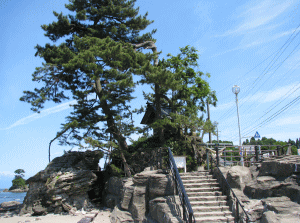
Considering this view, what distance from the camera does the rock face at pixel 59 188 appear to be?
14.4 meters

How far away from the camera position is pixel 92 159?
18078mm

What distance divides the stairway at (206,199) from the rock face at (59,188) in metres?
7.17

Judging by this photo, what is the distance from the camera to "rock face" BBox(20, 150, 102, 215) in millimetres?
14406

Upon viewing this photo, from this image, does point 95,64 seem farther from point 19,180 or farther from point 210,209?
point 19,180

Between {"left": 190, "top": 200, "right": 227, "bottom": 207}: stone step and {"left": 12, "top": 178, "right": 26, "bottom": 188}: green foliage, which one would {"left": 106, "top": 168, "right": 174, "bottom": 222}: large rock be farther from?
{"left": 12, "top": 178, "right": 26, "bottom": 188}: green foliage

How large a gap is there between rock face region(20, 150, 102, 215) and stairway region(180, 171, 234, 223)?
7166 mm

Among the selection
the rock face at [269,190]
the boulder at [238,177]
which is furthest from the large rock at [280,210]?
the boulder at [238,177]

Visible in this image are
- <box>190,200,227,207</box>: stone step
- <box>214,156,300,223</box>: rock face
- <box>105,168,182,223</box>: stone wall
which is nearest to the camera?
<box>214,156,300,223</box>: rock face

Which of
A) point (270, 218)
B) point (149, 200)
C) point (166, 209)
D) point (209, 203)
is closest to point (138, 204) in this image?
point (149, 200)

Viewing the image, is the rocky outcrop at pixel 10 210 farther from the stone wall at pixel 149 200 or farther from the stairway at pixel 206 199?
the stairway at pixel 206 199

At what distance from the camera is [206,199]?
948 centimetres

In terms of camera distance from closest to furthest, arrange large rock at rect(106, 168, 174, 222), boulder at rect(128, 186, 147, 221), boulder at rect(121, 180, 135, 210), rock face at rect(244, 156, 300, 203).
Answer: rock face at rect(244, 156, 300, 203), large rock at rect(106, 168, 174, 222), boulder at rect(128, 186, 147, 221), boulder at rect(121, 180, 135, 210)

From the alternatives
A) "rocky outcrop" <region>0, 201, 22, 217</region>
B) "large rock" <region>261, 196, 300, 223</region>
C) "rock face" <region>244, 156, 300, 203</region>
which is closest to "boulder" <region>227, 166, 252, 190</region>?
"rock face" <region>244, 156, 300, 203</region>

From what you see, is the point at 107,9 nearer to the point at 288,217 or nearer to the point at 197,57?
the point at 197,57
